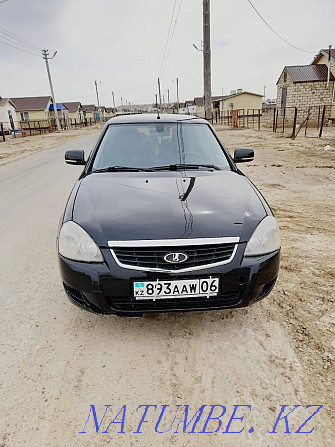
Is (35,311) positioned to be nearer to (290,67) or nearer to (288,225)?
(288,225)

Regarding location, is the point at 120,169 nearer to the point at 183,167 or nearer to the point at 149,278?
the point at 183,167

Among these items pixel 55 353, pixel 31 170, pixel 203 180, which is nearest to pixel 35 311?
pixel 55 353

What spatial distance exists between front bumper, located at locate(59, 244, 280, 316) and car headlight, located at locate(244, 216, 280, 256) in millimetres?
43

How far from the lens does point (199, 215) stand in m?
2.27

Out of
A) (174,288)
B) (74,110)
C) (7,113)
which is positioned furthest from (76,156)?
(74,110)

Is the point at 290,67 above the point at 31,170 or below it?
above

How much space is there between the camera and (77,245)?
217cm

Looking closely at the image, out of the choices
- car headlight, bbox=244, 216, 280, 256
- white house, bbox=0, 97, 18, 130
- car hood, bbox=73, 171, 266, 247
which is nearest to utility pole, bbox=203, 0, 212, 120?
car hood, bbox=73, 171, 266, 247

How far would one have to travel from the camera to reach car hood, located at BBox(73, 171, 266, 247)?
6.97 feet

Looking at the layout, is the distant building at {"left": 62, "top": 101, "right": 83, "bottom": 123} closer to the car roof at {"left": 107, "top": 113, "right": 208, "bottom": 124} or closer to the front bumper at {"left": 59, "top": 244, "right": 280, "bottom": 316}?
the car roof at {"left": 107, "top": 113, "right": 208, "bottom": 124}

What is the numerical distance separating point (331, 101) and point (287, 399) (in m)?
31.3

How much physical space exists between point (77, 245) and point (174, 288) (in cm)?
70

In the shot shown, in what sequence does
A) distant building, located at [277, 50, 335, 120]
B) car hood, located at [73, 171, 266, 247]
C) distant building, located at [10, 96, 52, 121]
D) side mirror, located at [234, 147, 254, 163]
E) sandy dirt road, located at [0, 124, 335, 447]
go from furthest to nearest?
distant building, located at [10, 96, 52, 121] → distant building, located at [277, 50, 335, 120] → side mirror, located at [234, 147, 254, 163] → car hood, located at [73, 171, 266, 247] → sandy dirt road, located at [0, 124, 335, 447]

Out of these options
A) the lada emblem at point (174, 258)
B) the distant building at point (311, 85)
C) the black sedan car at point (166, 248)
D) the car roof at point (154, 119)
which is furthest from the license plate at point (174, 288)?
the distant building at point (311, 85)
